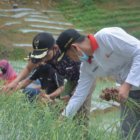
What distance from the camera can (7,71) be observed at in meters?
3.61

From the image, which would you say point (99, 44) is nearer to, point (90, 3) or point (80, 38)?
point (80, 38)

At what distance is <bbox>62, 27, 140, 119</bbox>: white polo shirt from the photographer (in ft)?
3.91

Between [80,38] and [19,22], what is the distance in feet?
43.7

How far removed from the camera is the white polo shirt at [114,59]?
119 cm

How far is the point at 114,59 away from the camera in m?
1.33

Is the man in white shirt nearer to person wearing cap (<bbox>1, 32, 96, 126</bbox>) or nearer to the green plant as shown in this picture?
person wearing cap (<bbox>1, 32, 96, 126</bbox>)

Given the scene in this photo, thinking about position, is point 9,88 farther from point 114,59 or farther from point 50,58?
point 114,59

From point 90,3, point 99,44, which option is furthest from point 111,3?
point 99,44

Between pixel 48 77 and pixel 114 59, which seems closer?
pixel 114 59

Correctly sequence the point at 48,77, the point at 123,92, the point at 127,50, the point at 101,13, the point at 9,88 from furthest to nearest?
the point at 101,13 < the point at 48,77 < the point at 9,88 < the point at 127,50 < the point at 123,92

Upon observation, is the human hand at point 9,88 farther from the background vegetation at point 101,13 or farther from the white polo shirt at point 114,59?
the background vegetation at point 101,13

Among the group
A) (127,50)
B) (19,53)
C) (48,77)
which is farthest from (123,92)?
(19,53)

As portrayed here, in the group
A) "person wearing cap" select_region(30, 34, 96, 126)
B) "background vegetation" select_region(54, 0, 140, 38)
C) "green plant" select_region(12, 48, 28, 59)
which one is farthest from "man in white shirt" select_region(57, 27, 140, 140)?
"background vegetation" select_region(54, 0, 140, 38)

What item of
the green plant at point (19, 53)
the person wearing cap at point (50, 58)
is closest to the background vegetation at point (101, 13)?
the green plant at point (19, 53)
